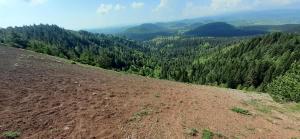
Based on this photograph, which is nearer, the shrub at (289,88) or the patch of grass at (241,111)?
the patch of grass at (241,111)

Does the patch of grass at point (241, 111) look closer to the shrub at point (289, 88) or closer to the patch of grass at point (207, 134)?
the patch of grass at point (207, 134)

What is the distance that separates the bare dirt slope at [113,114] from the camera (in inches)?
631

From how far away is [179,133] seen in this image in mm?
17281

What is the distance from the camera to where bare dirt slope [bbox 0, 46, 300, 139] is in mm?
16031

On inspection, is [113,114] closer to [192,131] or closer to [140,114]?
[140,114]

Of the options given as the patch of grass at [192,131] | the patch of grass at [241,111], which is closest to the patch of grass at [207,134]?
the patch of grass at [192,131]

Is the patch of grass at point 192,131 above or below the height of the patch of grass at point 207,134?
above

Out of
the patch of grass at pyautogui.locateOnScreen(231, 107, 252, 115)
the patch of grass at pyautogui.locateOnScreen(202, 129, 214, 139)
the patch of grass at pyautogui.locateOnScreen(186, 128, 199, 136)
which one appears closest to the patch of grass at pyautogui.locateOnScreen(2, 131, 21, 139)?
the patch of grass at pyautogui.locateOnScreen(186, 128, 199, 136)

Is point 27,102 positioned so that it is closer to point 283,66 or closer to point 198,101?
point 198,101

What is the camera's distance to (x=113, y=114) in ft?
62.0

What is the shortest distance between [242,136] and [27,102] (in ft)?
46.9

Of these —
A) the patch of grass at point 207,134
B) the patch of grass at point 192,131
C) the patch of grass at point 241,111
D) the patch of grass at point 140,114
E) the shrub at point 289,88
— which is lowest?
the shrub at point 289,88

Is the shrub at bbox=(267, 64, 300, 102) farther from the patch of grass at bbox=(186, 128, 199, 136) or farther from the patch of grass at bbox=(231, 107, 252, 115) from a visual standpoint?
the patch of grass at bbox=(186, 128, 199, 136)

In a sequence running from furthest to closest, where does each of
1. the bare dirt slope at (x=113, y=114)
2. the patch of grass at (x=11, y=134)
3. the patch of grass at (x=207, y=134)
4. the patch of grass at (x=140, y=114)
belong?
the patch of grass at (x=140, y=114), the patch of grass at (x=207, y=134), the bare dirt slope at (x=113, y=114), the patch of grass at (x=11, y=134)
